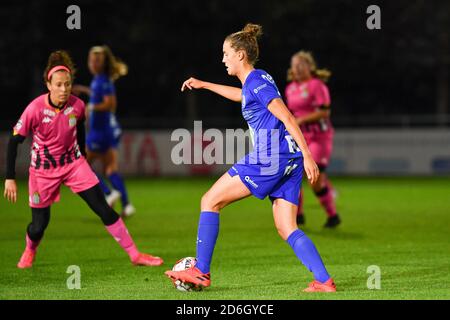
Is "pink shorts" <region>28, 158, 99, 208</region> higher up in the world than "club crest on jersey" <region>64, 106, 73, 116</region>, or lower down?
lower down

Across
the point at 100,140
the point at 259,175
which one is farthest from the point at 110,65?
the point at 259,175

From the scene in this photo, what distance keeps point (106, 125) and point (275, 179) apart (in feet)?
24.0

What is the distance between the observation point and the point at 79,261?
959 centimetres

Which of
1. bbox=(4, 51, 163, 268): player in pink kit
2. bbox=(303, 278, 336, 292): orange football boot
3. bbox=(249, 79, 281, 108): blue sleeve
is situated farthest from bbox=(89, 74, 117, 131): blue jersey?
bbox=(303, 278, 336, 292): orange football boot

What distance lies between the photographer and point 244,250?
34.0ft

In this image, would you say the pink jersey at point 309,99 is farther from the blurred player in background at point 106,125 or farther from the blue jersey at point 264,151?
the blue jersey at point 264,151

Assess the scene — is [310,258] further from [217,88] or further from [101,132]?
[101,132]

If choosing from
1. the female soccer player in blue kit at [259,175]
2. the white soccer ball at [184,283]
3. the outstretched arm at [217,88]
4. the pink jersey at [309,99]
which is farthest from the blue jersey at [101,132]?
the female soccer player in blue kit at [259,175]

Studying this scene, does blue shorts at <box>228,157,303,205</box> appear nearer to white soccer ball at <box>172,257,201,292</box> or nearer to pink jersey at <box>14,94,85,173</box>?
white soccer ball at <box>172,257,201,292</box>

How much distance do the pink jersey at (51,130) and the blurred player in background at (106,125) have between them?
15.6 ft

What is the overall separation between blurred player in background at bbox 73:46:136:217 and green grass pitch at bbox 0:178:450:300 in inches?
20.6

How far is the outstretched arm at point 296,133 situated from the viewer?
6.84m

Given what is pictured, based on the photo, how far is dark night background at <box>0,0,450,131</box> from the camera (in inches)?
1185

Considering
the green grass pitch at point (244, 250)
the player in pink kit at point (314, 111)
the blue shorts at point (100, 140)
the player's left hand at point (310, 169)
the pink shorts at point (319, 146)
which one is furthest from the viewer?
the blue shorts at point (100, 140)
